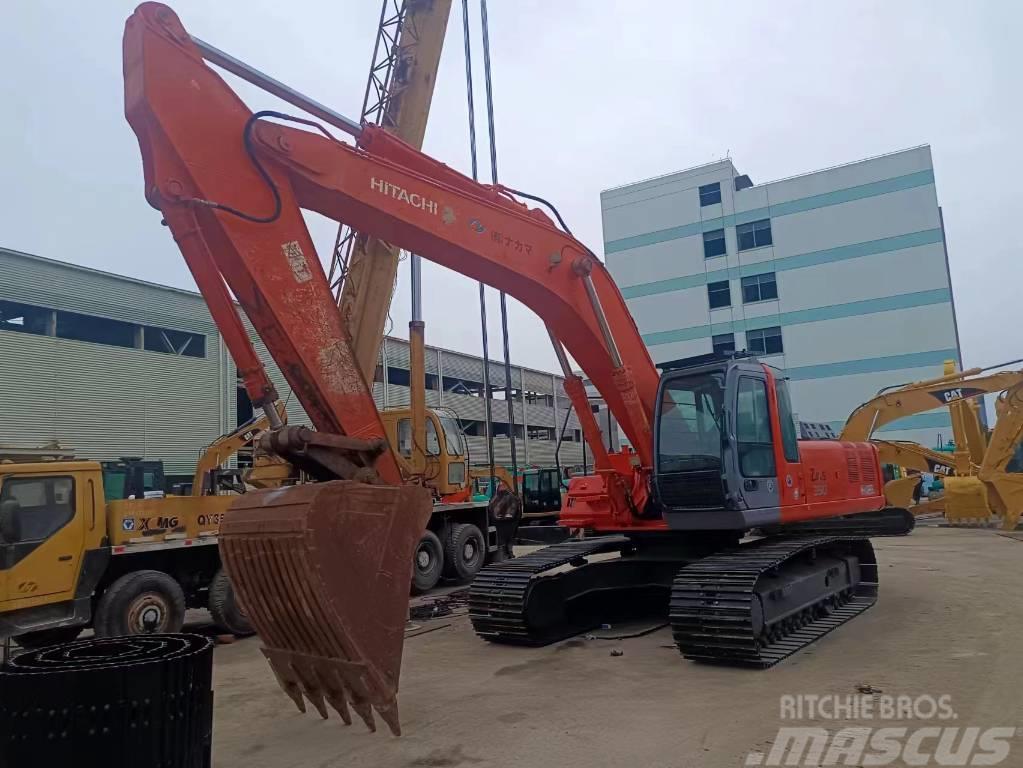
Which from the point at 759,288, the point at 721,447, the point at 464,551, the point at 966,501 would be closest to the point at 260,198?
the point at 721,447

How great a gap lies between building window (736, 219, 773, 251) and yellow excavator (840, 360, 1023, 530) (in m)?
16.8

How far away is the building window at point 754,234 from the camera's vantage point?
113 feet

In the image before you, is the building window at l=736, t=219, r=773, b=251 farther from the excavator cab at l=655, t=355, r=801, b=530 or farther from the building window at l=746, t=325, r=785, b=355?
the excavator cab at l=655, t=355, r=801, b=530

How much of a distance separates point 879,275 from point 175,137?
105 ft

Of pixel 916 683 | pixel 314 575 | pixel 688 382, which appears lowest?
pixel 916 683

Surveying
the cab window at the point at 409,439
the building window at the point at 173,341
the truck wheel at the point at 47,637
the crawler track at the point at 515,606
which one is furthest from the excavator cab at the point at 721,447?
the building window at the point at 173,341

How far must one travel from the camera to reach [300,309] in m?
5.00

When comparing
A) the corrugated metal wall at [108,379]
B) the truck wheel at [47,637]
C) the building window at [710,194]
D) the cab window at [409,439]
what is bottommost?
the truck wheel at [47,637]

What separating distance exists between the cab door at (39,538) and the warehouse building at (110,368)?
12.0 metres

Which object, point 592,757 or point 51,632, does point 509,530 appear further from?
point 592,757

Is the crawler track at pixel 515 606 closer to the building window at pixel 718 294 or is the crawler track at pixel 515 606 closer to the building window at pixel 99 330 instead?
the building window at pixel 99 330

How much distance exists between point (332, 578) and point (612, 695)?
260cm

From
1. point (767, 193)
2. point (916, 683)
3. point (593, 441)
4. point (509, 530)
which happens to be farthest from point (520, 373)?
point (916, 683)

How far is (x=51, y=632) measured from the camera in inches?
316
